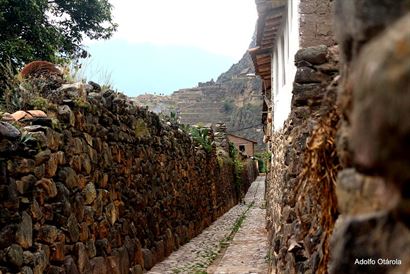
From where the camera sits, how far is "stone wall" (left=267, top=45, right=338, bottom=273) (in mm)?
2293

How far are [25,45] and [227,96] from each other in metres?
52.8

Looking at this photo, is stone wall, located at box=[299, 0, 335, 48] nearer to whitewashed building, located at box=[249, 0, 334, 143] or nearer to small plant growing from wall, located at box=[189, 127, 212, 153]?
whitewashed building, located at box=[249, 0, 334, 143]

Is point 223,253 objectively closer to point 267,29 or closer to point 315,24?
point 267,29

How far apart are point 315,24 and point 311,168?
131 inches

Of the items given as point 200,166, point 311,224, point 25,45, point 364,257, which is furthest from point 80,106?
point 200,166

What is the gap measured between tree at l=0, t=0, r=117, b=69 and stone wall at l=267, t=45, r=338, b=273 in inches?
260

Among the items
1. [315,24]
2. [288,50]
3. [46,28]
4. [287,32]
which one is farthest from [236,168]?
[315,24]

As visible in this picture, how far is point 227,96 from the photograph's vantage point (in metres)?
63.3

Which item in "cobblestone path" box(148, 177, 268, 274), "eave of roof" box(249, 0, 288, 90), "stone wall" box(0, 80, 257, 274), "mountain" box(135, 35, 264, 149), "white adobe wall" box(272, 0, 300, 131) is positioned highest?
"mountain" box(135, 35, 264, 149)

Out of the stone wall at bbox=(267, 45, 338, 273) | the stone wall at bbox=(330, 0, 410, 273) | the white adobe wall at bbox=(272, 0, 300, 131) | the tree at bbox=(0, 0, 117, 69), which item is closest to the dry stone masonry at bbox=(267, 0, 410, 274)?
the stone wall at bbox=(330, 0, 410, 273)

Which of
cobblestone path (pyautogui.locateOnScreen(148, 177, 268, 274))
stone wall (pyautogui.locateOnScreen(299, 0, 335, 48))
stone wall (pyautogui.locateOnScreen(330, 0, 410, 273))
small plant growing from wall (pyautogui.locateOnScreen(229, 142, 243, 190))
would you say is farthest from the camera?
small plant growing from wall (pyautogui.locateOnScreen(229, 142, 243, 190))

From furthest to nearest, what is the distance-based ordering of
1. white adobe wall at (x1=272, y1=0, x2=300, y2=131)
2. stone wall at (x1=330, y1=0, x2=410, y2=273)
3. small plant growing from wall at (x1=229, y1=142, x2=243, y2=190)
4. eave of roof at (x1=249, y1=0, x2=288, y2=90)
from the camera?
1. small plant growing from wall at (x1=229, y1=142, x2=243, y2=190)
2. eave of roof at (x1=249, y1=0, x2=288, y2=90)
3. white adobe wall at (x1=272, y1=0, x2=300, y2=131)
4. stone wall at (x1=330, y1=0, x2=410, y2=273)

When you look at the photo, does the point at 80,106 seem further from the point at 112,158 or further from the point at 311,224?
the point at 311,224

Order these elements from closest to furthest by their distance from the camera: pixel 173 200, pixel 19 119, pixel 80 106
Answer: pixel 19 119 < pixel 80 106 < pixel 173 200
